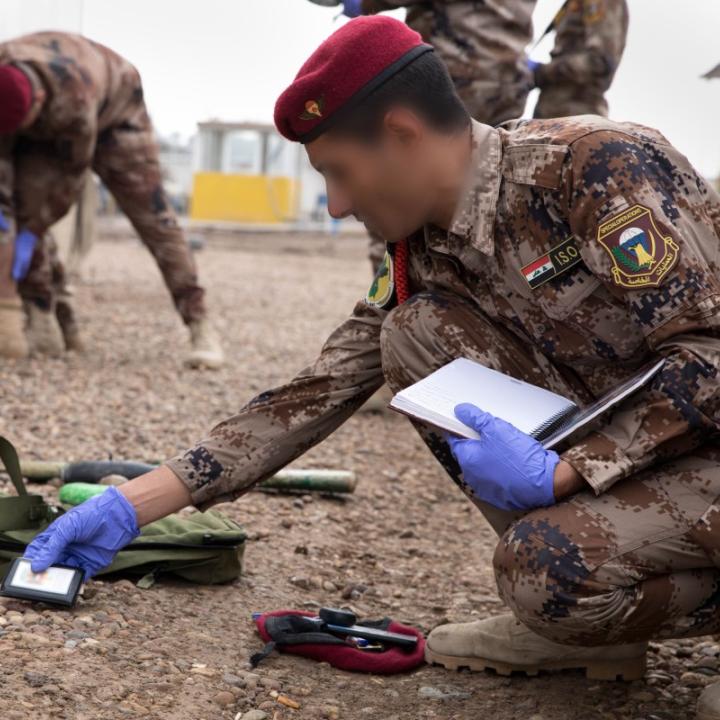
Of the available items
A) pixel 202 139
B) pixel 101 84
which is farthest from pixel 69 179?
pixel 202 139

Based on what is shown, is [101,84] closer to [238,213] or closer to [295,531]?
[295,531]

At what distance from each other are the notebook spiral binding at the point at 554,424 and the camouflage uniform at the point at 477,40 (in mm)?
2257

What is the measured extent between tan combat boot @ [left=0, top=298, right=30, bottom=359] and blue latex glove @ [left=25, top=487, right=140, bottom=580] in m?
3.32

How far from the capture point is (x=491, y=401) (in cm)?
225

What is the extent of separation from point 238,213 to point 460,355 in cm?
2598

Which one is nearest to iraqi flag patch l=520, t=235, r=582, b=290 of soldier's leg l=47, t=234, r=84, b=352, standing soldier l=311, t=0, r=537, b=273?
standing soldier l=311, t=0, r=537, b=273

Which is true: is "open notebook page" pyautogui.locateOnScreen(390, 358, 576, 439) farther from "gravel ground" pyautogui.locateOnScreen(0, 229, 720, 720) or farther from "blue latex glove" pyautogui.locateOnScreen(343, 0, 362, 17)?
"blue latex glove" pyautogui.locateOnScreen(343, 0, 362, 17)

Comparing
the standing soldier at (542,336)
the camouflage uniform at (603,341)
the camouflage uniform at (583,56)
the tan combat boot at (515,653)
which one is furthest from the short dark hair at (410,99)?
the camouflage uniform at (583,56)

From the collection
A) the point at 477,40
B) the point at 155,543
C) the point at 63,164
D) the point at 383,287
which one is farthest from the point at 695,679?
the point at 63,164

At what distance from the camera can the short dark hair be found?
2.17 meters

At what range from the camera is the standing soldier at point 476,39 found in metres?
4.25

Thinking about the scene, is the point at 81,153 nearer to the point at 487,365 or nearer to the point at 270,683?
the point at 487,365

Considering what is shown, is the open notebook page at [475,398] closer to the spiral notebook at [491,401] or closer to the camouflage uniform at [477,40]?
the spiral notebook at [491,401]

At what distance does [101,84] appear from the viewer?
217 inches
